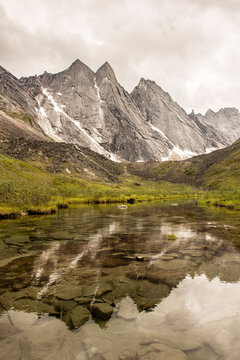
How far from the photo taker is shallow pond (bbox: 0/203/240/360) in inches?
303

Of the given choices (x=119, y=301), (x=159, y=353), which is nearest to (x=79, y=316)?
(x=119, y=301)

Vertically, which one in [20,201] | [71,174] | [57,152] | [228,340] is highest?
[57,152]

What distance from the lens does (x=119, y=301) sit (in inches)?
426

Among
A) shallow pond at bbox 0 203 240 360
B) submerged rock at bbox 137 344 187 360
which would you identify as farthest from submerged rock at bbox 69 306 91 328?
submerged rock at bbox 137 344 187 360

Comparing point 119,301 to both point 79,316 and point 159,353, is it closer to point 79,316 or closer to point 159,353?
point 79,316

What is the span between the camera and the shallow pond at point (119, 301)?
7.70 meters

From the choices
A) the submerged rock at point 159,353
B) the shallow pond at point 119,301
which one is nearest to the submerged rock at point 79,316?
the shallow pond at point 119,301

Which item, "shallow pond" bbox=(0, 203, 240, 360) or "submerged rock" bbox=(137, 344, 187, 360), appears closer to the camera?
"submerged rock" bbox=(137, 344, 187, 360)

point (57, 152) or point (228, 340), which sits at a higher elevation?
point (57, 152)

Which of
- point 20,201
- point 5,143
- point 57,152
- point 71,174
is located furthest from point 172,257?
point 5,143

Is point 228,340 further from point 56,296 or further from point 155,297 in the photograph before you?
point 56,296

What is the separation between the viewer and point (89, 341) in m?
7.98

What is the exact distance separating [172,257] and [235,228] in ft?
53.0

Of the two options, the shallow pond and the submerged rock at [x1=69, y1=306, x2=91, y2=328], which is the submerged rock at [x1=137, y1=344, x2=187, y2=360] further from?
the submerged rock at [x1=69, y1=306, x2=91, y2=328]
